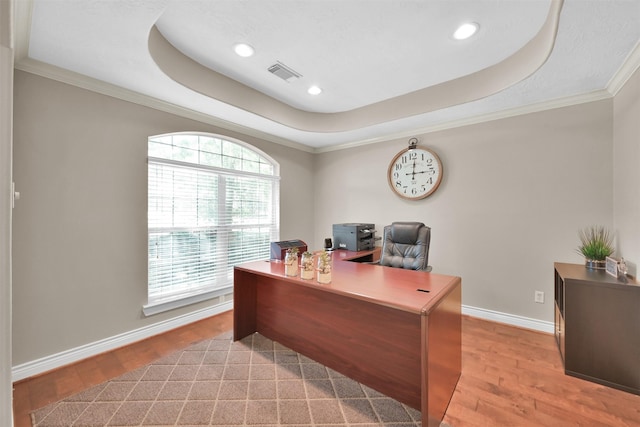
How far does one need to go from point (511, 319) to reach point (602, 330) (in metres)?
1.01

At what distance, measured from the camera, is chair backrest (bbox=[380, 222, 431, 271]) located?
264 cm

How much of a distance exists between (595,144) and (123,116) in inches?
174

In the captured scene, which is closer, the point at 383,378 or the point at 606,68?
the point at 383,378

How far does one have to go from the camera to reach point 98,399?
179 cm

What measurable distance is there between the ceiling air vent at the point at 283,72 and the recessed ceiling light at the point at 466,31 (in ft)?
4.59

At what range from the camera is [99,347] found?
237 cm

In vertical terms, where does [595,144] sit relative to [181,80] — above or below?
below

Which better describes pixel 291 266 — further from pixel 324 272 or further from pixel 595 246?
pixel 595 246

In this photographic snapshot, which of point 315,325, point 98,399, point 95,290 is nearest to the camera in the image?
point 98,399

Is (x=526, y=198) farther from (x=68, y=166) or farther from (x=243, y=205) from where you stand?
(x=68, y=166)

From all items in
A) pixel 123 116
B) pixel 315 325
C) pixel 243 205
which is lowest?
pixel 315 325

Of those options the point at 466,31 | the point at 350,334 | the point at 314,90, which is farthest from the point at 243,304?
the point at 466,31

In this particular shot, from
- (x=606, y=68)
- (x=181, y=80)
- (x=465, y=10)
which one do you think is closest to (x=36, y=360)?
(x=181, y=80)

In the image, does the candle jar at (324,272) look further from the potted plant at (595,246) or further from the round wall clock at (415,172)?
the potted plant at (595,246)
